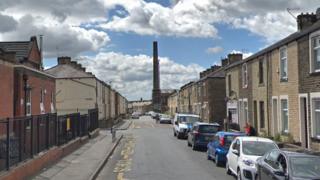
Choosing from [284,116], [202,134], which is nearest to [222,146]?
[284,116]

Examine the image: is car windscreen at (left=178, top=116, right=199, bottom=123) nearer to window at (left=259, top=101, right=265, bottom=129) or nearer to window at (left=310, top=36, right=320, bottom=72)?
window at (left=259, top=101, right=265, bottom=129)

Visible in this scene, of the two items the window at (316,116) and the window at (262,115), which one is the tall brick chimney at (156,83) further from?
the window at (316,116)

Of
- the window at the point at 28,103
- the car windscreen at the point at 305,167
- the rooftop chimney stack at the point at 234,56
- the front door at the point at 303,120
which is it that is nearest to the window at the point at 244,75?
the front door at the point at 303,120

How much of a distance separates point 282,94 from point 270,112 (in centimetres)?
276

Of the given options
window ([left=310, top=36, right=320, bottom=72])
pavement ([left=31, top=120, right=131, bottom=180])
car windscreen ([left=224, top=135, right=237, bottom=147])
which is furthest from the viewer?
window ([left=310, top=36, right=320, bottom=72])

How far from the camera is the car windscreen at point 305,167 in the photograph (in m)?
10.8

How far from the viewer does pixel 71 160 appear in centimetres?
2320

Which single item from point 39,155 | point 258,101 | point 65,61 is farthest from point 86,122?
point 65,61

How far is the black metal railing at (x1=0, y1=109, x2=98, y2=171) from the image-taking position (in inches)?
569

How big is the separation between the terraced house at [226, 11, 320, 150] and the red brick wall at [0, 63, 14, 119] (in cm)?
A: 1366

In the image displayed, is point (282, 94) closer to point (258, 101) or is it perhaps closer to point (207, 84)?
point (258, 101)

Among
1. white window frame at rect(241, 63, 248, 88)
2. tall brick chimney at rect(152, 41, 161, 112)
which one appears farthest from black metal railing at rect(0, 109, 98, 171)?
tall brick chimney at rect(152, 41, 161, 112)

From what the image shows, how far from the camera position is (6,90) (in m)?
26.6

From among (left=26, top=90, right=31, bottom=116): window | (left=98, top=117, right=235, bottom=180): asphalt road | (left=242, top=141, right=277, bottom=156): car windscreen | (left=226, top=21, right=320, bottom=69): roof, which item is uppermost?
(left=226, top=21, right=320, bottom=69): roof
